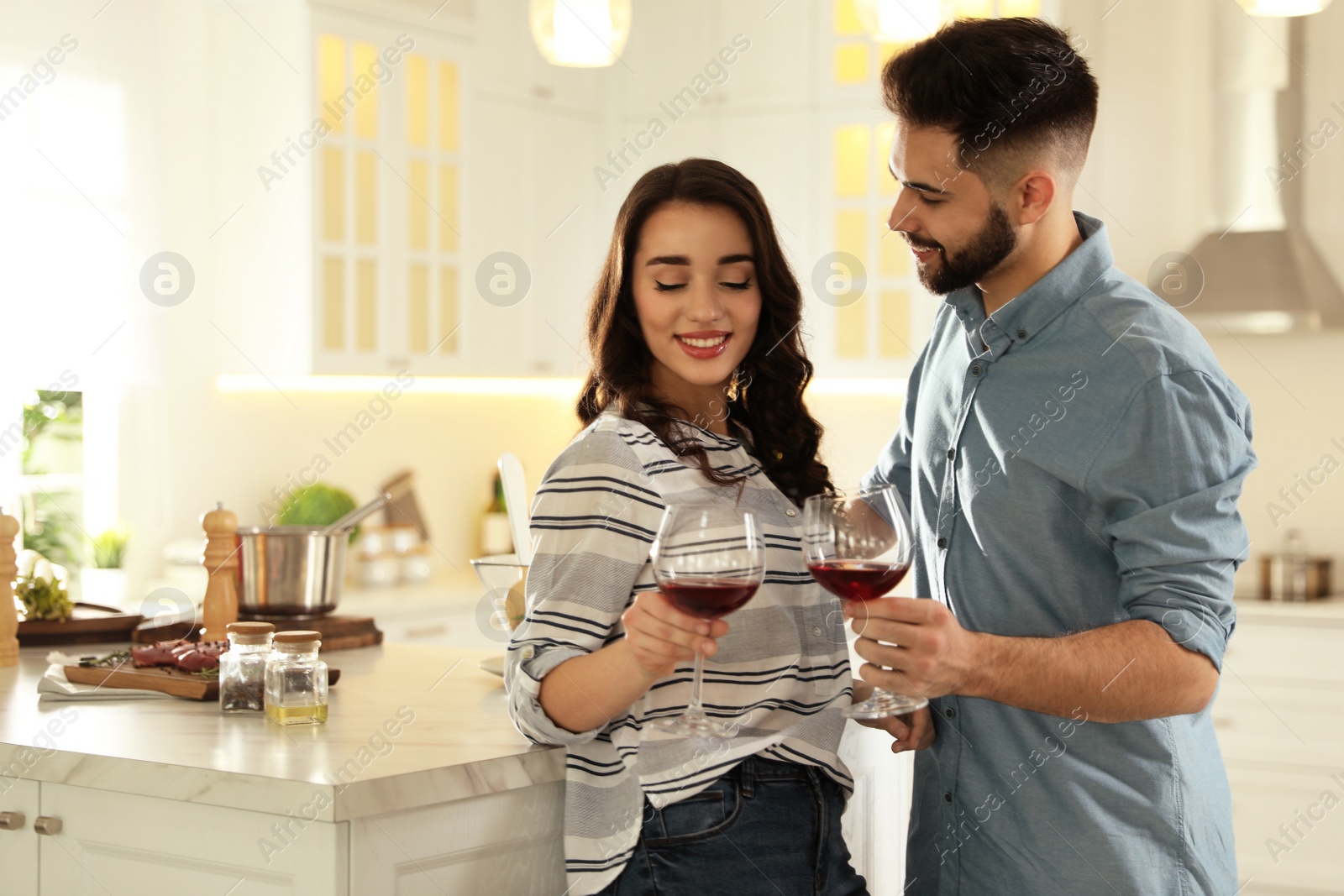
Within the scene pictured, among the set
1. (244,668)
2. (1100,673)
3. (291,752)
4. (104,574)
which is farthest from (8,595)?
(1100,673)

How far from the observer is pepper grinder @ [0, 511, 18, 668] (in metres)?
2.26

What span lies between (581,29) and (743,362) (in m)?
1.46

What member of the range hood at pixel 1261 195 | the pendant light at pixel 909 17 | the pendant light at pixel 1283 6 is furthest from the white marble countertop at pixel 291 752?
the range hood at pixel 1261 195

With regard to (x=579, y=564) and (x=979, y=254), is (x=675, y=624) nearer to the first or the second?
(x=579, y=564)

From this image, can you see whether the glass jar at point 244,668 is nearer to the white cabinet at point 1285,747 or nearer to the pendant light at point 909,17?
the pendant light at point 909,17

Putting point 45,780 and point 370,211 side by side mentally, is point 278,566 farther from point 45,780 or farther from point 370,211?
point 370,211

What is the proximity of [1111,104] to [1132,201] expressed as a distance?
0.32 meters

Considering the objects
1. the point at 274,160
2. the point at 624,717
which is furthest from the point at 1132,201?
the point at 624,717

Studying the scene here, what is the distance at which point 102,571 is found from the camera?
12.3 ft

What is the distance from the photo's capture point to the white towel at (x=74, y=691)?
1893mm

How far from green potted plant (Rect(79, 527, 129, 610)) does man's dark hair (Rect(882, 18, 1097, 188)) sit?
2828 mm

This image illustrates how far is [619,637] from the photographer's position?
1.51 meters

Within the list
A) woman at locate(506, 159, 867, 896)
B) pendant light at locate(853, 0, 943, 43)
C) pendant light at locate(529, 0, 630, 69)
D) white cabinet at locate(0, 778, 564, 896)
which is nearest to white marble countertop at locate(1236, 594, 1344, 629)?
pendant light at locate(853, 0, 943, 43)

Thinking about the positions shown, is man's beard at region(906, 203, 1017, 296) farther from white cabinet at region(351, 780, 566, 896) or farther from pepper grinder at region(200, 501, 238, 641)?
pepper grinder at region(200, 501, 238, 641)
